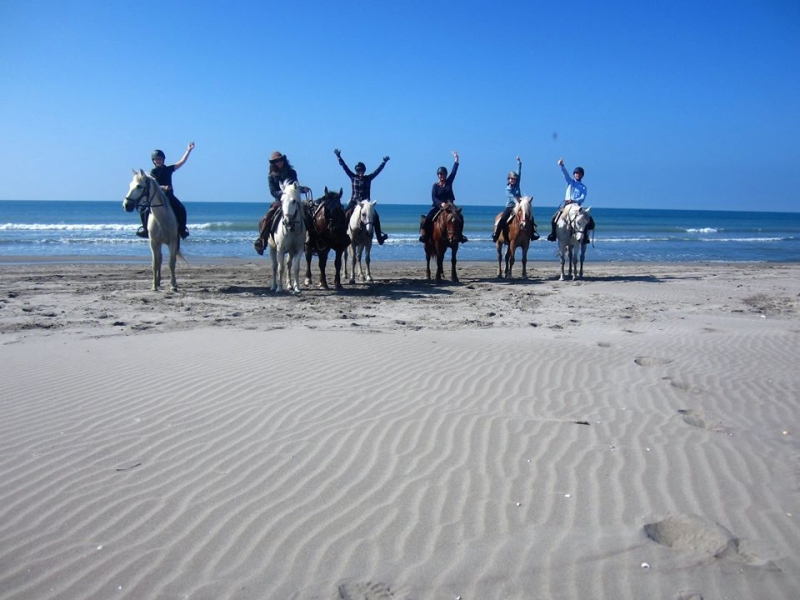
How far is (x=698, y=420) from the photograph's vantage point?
197 inches

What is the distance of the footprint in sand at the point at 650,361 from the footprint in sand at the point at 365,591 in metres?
4.80

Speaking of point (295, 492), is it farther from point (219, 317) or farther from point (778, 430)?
point (219, 317)

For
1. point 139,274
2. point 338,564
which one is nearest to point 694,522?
point 338,564

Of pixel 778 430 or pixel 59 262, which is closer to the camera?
pixel 778 430

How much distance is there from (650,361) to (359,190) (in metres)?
8.85

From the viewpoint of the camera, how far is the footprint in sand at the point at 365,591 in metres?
A: 2.81

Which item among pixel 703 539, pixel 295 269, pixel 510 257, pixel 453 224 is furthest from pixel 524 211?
pixel 703 539

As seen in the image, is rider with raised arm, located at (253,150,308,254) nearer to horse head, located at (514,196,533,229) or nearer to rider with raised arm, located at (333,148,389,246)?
rider with raised arm, located at (333,148,389,246)

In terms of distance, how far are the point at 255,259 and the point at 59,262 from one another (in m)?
6.48

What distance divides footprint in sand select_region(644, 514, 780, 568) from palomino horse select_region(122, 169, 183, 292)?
1025 centimetres

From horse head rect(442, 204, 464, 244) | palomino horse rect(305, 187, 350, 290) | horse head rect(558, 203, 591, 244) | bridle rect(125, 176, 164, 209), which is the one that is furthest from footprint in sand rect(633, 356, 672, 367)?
bridle rect(125, 176, 164, 209)

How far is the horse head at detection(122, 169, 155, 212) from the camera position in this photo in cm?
Result: 1094

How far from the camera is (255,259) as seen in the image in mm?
22719

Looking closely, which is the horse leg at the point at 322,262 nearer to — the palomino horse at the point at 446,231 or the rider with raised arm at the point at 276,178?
the rider with raised arm at the point at 276,178
